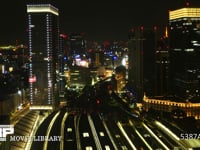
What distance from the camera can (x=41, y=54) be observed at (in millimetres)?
19922

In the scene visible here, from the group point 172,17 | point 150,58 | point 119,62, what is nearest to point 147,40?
point 150,58

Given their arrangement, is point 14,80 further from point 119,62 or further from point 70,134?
point 119,62

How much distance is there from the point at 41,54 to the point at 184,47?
10.9 metres

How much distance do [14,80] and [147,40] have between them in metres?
9.66

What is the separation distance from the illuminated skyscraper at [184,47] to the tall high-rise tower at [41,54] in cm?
855

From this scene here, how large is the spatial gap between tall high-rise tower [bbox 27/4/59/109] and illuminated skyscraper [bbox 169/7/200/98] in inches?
337

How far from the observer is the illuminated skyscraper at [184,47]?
934 inches

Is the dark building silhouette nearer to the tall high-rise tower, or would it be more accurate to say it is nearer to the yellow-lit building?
the yellow-lit building

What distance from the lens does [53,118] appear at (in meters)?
13.9
